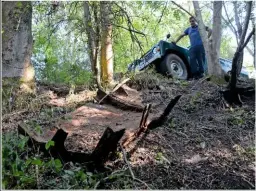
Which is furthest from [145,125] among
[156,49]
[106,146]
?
[156,49]

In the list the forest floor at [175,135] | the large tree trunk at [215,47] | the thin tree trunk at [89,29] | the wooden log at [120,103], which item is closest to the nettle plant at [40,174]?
the forest floor at [175,135]

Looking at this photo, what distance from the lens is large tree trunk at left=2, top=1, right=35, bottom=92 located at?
4871 millimetres

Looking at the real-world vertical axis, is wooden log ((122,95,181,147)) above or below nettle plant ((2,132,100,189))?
above

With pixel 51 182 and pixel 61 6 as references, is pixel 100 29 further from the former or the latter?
pixel 51 182

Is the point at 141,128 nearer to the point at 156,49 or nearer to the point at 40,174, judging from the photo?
the point at 40,174

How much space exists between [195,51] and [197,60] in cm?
22

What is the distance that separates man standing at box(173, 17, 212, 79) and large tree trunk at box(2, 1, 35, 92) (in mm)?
3427

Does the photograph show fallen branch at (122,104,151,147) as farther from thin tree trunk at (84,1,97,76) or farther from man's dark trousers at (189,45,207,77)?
man's dark trousers at (189,45,207,77)

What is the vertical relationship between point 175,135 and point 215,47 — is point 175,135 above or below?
below

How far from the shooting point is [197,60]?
23.8 ft

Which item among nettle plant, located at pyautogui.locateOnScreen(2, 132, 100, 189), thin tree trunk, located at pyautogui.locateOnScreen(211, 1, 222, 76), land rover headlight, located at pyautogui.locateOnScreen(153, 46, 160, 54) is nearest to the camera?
nettle plant, located at pyautogui.locateOnScreen(2, 132, 100, 189)

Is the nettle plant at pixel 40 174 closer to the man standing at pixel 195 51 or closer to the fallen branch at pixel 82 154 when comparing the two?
the fallen branch at pixel 82 154

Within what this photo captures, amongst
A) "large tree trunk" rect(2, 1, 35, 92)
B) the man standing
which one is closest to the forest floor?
"large tree trunk" rect(2, 1, 35, 92)

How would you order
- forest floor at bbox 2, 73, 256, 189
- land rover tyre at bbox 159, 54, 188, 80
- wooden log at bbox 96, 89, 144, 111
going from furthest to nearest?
1. land rover tyre at bbox 159, 54, 188, 80
2. wooden log at bbox 96, 89, 144, 111
3. forest floor at bbox 2, 73, 256, 189
